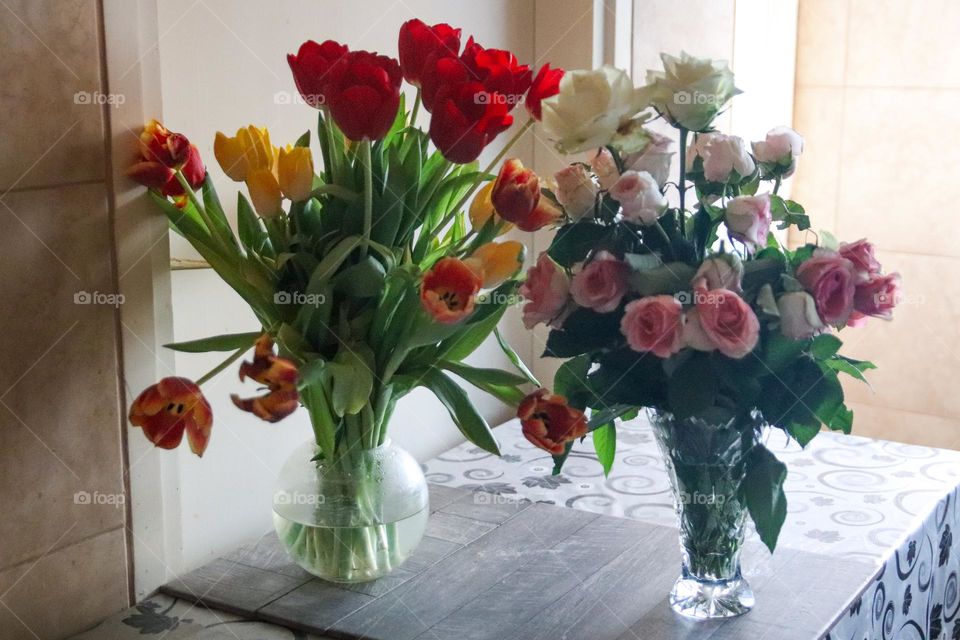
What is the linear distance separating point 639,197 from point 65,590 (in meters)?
0.59

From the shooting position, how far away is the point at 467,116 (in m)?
0.95

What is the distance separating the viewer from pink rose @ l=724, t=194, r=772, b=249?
3.09ft

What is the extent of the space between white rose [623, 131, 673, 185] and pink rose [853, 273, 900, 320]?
0.19 metres

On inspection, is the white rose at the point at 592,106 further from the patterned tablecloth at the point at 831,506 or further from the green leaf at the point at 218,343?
the patterned tablecloth at the point at 831,506

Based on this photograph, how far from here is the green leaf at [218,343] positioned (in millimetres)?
1014

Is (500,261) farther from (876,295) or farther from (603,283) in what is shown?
(876,295)

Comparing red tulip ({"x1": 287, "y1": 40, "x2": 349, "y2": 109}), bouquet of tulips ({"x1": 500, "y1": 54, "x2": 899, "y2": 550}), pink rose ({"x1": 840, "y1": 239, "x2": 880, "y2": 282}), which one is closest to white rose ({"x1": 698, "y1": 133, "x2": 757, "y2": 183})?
bouquet of tulips ({"x1": 500, "y1": 54, "x2": 899, "y2": 550})

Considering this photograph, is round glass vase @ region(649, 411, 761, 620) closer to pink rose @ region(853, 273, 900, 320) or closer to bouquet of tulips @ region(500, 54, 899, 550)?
bouquet of tulips @ region(500, 54, 899, 550)

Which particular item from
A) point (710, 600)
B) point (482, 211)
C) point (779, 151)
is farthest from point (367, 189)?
point (710, 600)

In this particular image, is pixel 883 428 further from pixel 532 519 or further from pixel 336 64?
pixel 336 64

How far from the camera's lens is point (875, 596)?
114 cm

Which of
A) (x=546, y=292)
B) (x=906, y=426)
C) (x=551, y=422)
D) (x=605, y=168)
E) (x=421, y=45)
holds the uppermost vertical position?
(x=421, y=45)

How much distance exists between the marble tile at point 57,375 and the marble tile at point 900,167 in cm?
180

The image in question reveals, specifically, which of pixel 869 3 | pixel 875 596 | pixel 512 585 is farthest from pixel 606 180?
pixel 869 3
